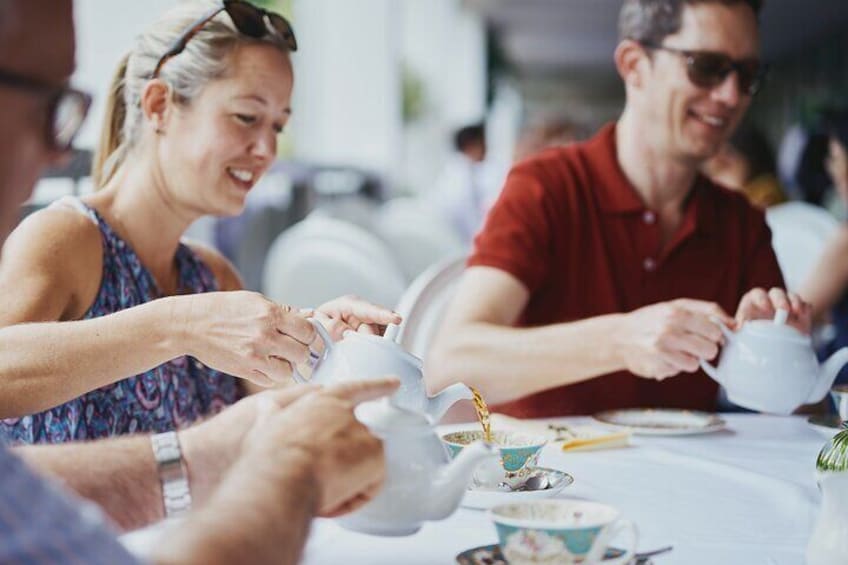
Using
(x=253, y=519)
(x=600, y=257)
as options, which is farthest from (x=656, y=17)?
(x=253, y=519)

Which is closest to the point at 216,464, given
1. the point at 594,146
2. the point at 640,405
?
the point at 640,405

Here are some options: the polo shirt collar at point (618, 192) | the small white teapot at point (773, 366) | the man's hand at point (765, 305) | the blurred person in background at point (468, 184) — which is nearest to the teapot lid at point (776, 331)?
the small white teapot at point (773, 366)

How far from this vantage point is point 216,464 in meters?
1.01

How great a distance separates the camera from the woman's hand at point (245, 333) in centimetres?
131

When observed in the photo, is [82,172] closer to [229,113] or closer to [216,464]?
[229,113]

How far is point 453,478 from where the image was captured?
95cm

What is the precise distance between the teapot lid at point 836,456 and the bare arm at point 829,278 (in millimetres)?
2081

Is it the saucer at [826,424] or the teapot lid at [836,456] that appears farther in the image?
the saucer at [826,424]

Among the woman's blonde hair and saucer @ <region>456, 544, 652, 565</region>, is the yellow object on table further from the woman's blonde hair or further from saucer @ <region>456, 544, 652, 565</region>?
the woman's blonde hair

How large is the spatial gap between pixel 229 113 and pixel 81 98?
942 mm

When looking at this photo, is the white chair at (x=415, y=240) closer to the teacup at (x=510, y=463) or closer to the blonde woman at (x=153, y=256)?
the blonde woman at (x=153, y=256)

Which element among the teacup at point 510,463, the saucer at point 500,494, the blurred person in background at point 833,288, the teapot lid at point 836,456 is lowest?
the blurred person in background at point 833,288

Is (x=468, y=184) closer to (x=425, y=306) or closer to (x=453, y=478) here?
(x=425, y=306)

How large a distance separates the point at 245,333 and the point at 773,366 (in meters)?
0.79
